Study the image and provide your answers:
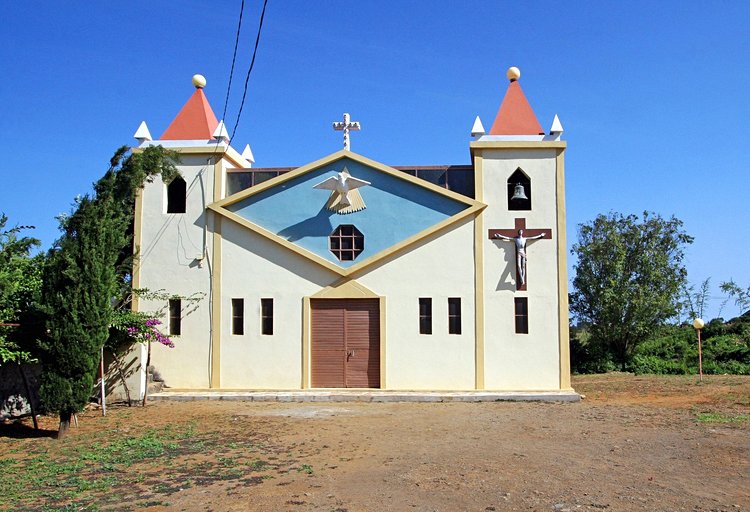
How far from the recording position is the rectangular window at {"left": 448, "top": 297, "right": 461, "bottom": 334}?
18.0 metres

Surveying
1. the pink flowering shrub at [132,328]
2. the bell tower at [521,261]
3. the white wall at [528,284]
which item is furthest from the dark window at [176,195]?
the white wall at [528,284]

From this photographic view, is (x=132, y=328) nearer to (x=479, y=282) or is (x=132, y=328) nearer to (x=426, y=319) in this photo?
(x=426, y=319)

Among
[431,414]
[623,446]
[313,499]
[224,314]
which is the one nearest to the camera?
[313,499]

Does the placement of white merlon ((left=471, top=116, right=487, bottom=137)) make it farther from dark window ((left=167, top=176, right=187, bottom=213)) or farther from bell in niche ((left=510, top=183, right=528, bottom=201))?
dark window ((left=167, top=176, right=187, bottom=213))

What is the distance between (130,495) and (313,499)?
2.12 m

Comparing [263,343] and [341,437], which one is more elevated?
[263,343]

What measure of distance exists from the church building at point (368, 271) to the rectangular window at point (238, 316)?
0.09 ft

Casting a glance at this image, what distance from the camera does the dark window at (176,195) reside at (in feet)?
63.3

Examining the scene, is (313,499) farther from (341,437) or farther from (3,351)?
(3,351)

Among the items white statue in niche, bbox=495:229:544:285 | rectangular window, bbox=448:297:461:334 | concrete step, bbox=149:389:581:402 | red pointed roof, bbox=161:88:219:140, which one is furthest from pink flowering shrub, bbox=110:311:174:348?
white statue in niche, bbox=495:229:544:285

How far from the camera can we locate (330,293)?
18.2 metres

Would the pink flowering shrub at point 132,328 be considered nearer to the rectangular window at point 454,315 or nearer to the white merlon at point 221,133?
the white merlon at point 221,133

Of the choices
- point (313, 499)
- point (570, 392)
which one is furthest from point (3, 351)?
point (570, 392)

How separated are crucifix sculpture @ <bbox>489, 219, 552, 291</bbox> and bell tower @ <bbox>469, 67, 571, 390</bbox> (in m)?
0.03
